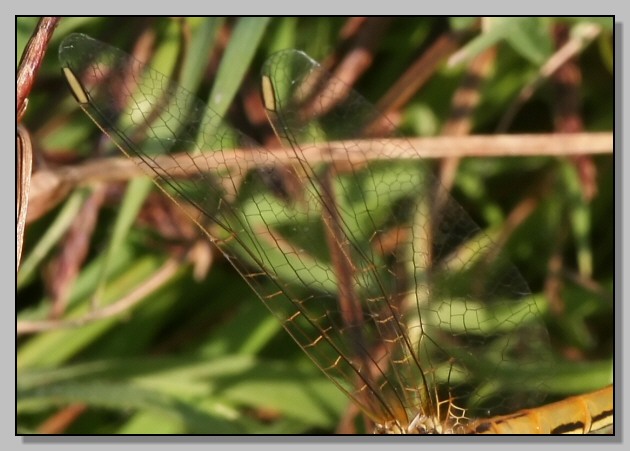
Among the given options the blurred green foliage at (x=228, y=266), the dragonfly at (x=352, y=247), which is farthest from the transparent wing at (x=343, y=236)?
the blurred green foliage at (x=228, y=266)

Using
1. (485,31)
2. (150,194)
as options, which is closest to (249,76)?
(150,194)

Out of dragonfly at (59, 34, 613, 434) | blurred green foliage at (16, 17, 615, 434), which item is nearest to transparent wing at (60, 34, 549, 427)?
dragonfly at (59, 34, 613, 434)

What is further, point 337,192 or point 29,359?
point 29,359

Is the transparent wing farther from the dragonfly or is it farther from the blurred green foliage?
the blurred green foliage

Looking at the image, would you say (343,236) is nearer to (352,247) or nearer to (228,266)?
(352,247)

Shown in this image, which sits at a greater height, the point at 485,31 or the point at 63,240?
the point at 485,31

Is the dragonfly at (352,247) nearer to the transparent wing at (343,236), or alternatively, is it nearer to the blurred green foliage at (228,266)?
the transparent wing at (343,236)

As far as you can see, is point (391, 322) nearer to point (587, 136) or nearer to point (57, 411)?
point (587, 136)

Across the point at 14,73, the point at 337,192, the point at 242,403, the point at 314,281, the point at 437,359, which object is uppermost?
the point at 14,73
